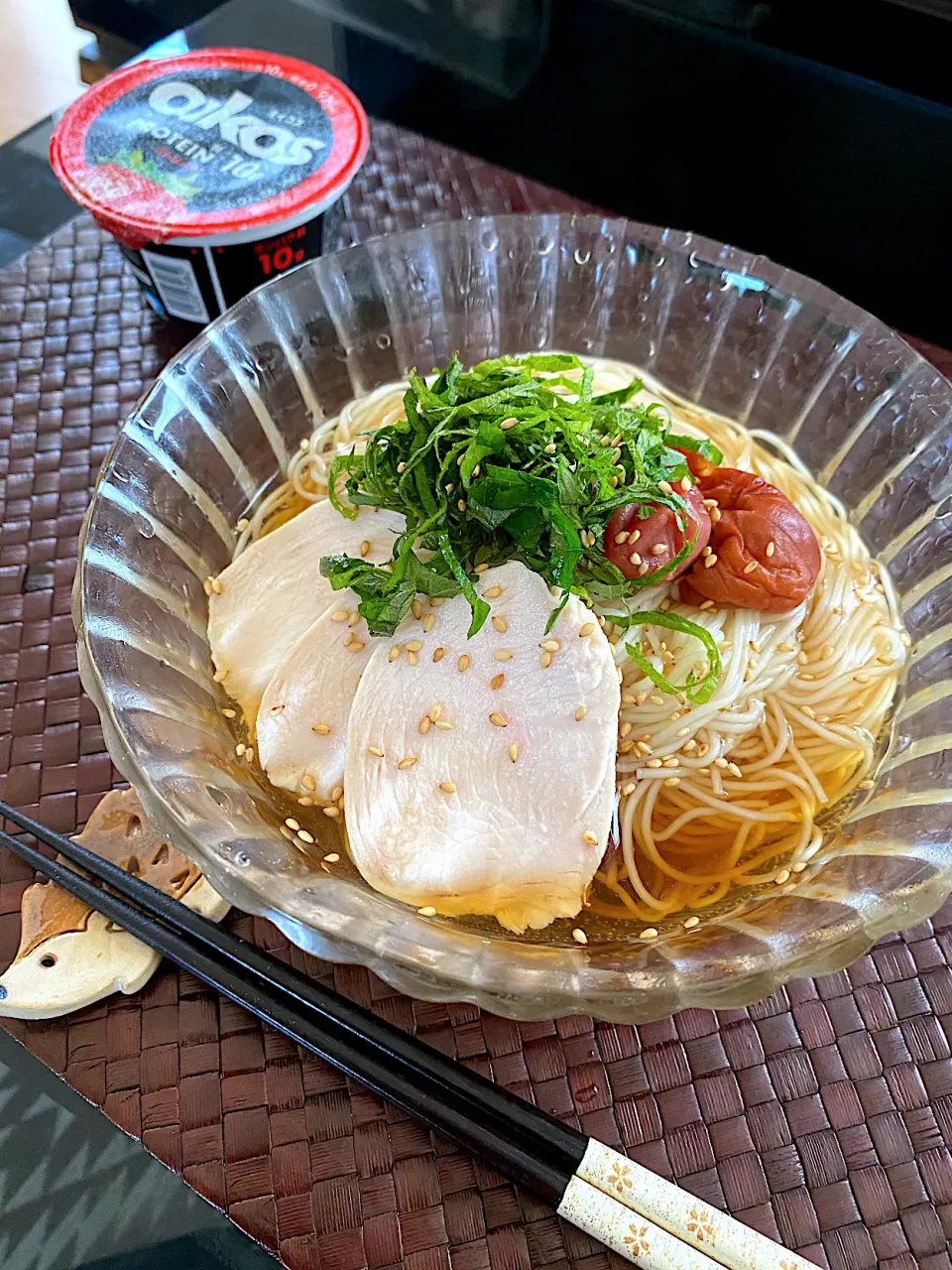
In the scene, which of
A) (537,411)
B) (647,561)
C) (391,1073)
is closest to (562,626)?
(647,561)

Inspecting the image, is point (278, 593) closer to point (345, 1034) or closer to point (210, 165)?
point (345, 1034)

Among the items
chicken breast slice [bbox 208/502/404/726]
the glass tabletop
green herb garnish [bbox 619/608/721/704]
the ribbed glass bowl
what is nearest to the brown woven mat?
the glass tabletop

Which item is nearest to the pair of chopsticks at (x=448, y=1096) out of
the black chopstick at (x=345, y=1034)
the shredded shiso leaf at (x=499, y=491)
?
the black chopstick at (x=345, y=1034)

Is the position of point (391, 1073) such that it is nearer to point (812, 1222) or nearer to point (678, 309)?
point (812, 1222)

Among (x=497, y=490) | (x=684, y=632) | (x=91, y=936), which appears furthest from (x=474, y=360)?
(x=91, y=936)

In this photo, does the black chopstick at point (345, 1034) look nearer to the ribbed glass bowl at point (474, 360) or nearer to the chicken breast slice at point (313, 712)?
the ribbed glass bowl at point (474, 360)
